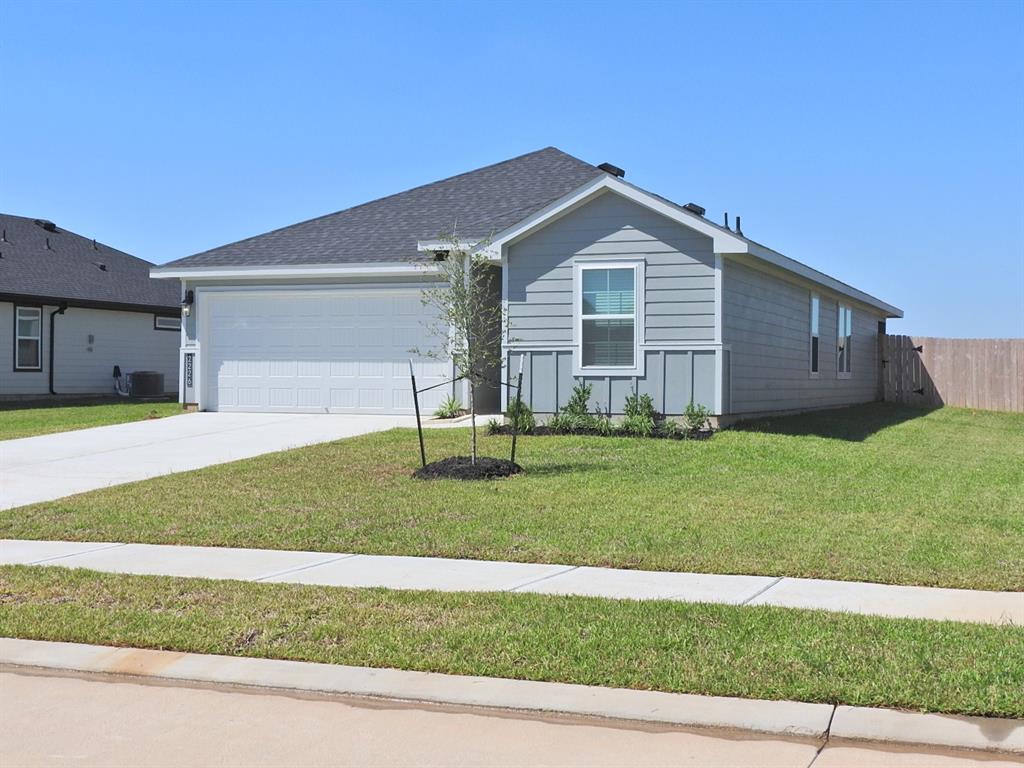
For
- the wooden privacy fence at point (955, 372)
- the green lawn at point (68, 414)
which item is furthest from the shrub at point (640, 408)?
the wooden privacy fence at point (955, 372)

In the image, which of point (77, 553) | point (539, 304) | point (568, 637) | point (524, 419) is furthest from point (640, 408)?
point (568, 637)

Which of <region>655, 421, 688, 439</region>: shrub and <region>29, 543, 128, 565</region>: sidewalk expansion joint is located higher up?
<region>655, 421, 688, 439</region>: shrub

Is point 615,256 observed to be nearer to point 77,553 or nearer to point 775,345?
point 775,345

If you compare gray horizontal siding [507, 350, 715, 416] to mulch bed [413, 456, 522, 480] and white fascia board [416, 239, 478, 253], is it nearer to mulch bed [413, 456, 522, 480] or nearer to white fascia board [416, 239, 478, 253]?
white fascia board [416, 239, 478, 253]

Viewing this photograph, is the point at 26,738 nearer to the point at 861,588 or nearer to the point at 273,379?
the point at 861,588

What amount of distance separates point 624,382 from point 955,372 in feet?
53.0

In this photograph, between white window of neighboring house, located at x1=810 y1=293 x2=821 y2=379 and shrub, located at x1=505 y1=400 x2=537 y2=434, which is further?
white window of neighboring house, located at x1=810 y1=293 x2=821 y2=379

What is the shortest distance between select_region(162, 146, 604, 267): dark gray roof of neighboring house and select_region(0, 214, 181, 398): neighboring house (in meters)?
8.07

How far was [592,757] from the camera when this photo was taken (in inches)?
176

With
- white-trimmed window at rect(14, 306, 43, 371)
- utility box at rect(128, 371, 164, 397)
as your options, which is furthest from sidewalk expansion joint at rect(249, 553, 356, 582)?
→ utility box at rect(128, 371, 164, 397)

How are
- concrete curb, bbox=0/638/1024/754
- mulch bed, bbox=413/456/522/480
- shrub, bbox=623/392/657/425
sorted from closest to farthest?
concrete curb, bbox=0/638/1024/754 → mulch bed, bbox=413/456/522/480 → shrub, bbox=623/392/657/425

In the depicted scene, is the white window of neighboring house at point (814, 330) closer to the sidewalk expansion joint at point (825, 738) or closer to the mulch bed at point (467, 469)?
the mulch bed at point (467, 469)

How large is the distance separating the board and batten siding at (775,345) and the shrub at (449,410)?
15.6ft

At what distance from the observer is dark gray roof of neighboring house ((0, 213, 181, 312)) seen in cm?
2781
